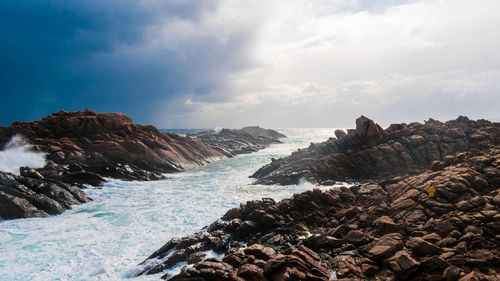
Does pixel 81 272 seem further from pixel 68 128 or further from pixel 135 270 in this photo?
pixel 68 128

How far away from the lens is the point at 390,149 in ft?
93.4

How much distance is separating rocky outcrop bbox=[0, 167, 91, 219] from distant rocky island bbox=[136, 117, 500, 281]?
1411 centimetres

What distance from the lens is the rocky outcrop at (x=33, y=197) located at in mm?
18828

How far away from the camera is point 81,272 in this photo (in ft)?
39.1

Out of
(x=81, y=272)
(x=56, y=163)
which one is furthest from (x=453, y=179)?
(x=56, y=163)

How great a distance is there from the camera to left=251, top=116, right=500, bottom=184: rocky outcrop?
88.1 ft

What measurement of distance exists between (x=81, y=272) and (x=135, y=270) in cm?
272

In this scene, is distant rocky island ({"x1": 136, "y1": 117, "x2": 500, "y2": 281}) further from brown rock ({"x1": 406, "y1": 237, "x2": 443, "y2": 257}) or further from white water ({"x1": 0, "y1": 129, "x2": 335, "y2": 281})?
white water ({"x1": 0, "y1": 129, "x2": 335, "y2": 281})

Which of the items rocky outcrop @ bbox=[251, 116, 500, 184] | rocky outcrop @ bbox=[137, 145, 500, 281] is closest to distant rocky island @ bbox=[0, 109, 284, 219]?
rocky outcrop @ bbox=[137, 145, 500, 281]

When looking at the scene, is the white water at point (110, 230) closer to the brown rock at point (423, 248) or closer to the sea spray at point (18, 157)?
the brown rock at point (423, 248)

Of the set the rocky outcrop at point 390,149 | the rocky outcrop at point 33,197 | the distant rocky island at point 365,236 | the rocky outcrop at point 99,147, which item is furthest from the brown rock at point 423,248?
the rocky outcrop at point 99,147

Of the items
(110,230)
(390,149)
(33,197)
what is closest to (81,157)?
(33,197)

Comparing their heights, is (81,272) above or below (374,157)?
below

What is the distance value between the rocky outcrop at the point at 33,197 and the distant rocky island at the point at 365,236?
46.3 ft
